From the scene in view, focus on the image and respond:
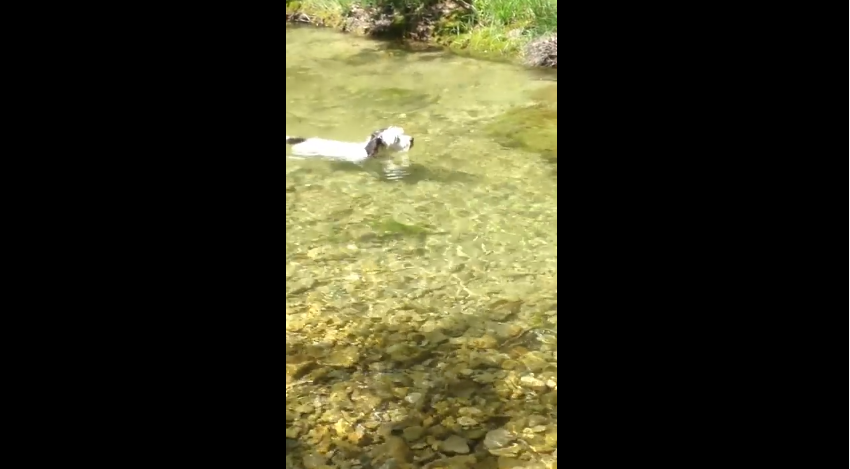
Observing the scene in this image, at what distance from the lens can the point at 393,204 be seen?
176 inches

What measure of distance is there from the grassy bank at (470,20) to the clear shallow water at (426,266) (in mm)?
2318

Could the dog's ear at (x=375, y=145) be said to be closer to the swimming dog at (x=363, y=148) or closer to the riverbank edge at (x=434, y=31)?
the swimming dog at (x=363, y=148)

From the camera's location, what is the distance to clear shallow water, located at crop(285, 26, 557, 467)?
2.62m

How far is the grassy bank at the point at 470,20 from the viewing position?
349 inches

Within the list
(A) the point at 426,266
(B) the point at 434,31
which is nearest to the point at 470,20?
(B) the point at 434,31

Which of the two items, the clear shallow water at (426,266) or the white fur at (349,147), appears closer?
the clear shallow water at (426,266)

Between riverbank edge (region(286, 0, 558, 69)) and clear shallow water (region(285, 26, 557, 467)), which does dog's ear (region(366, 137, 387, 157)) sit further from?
riverbank edge (region(286, 0, 558, 69))

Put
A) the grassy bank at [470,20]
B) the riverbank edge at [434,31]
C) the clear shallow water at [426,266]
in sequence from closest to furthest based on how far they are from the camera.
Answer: the clear shallow water at [426,266] < the riverbank edge at [434,31] < the grassy bank at [470,20]

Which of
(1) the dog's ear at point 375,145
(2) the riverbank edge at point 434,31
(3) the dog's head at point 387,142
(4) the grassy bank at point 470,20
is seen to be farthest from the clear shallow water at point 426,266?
(4) the grassy bank at point 470,20

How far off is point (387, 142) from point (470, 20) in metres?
4.92

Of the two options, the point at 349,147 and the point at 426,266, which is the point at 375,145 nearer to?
the point at 349,147

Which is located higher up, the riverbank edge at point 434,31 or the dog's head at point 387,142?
the riverbank edge at point 434,31

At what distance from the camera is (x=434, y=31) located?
9875 mm
